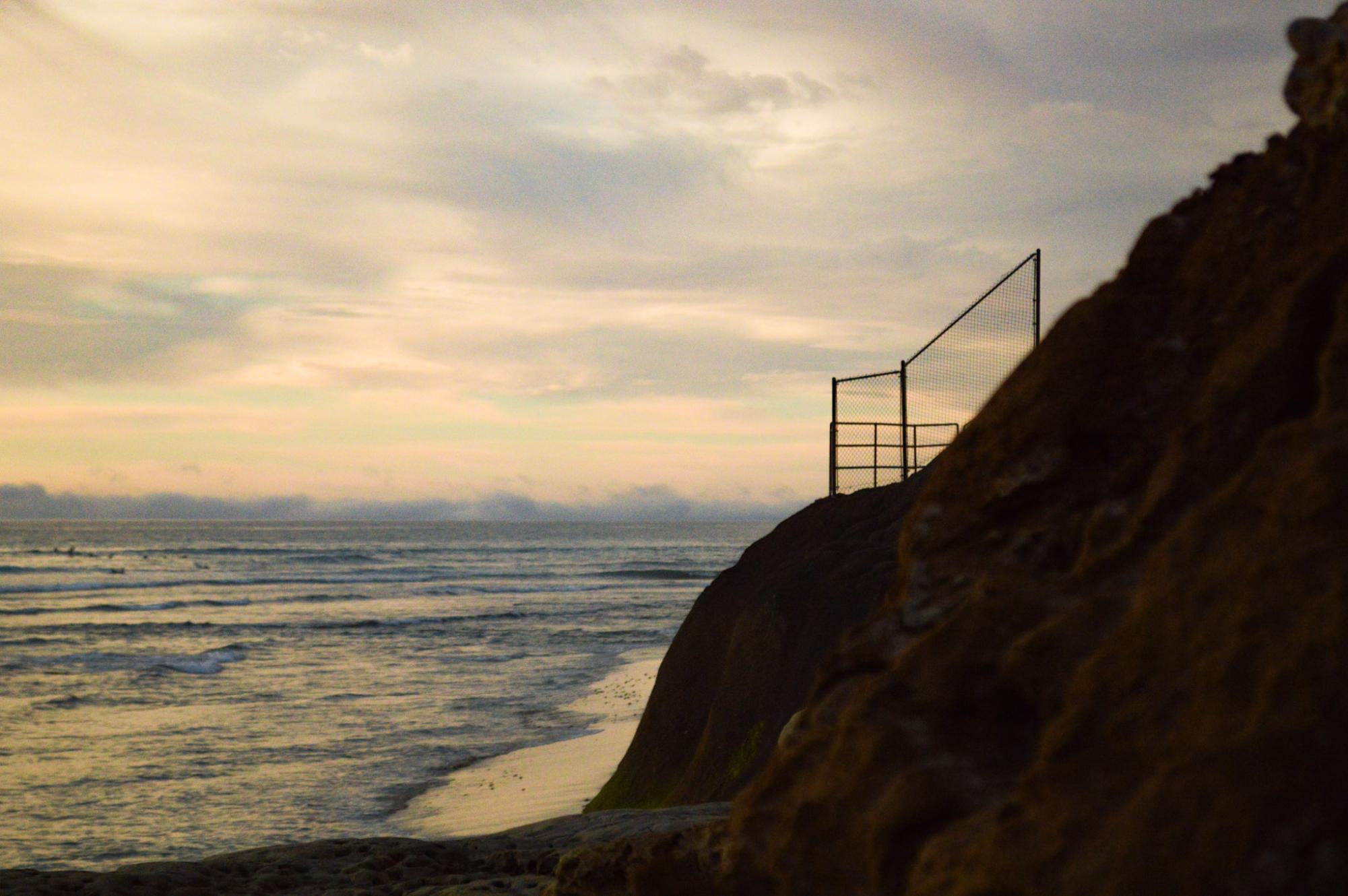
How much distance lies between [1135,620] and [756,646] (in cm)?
757

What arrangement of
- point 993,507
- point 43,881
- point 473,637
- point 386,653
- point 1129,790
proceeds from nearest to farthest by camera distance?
point 1129,790, point 993,507, point 43,881, point 386,653, point 473,637

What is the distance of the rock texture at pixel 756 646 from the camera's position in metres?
9.53

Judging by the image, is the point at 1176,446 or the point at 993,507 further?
the point at 993,507

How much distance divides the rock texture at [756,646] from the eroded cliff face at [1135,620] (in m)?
5.27

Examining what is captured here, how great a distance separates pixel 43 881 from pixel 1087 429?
24.4ft

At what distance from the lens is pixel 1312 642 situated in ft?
7.02

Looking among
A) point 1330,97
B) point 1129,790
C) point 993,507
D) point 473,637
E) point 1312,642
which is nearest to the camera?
point 1312,642

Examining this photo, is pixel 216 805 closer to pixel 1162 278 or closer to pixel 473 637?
pixel 1162 278

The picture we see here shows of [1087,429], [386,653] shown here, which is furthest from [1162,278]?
[386,653]

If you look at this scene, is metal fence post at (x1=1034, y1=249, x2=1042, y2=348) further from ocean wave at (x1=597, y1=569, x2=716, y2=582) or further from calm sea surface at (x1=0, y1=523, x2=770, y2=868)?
ocean wave at (x1=597, y1=569, x2=716, y2=582)

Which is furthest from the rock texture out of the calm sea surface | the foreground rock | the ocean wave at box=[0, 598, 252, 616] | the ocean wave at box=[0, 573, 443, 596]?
the ocean wave at box=[0, 573, 443, 596]

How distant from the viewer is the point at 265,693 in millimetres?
20094

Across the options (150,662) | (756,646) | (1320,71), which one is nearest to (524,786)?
(756,646)

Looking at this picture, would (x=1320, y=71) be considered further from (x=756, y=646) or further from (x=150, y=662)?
(x=150, y=662)
